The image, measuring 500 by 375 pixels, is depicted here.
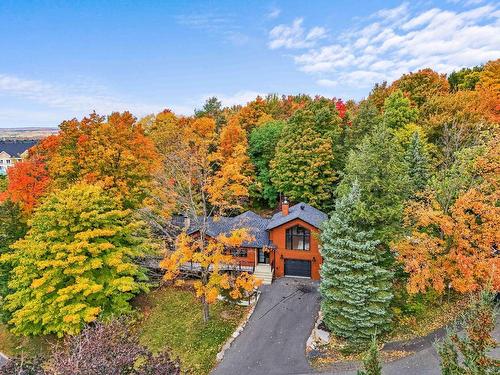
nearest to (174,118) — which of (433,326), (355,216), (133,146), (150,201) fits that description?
(133,146)

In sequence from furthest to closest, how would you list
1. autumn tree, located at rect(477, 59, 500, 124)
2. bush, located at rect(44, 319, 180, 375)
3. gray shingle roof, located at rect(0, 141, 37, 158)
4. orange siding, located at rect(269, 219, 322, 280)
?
gray shingle roof, located at rect(0, 141, 37, 158) < autumn tree, located at rect(477, 59, 500, 124) < orange siding, located at rect(269, 219, 322, 280) < bush, located at rect(44, 319, 180, 375)

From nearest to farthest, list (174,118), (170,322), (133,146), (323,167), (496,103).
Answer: (170,322), (133,146), (323,167), (496,103), (174,118)

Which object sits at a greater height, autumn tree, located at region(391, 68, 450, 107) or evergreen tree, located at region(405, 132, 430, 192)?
autumn tree, located at region(391, 68, 450, 107)

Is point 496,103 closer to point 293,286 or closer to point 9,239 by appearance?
point 293,286

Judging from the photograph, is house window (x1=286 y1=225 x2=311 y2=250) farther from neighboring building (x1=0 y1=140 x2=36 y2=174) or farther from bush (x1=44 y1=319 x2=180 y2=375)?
neighboring building (x1=0 y1=140 x2=36 y2=174)

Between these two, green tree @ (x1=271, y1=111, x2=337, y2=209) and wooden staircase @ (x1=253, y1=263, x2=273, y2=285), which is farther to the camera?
green tree @ (x1=271, y1=111, x2=337, y2=209)

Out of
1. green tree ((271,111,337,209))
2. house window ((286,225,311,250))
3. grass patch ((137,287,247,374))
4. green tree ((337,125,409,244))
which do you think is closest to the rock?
grass patch ((137,287,247,374))
